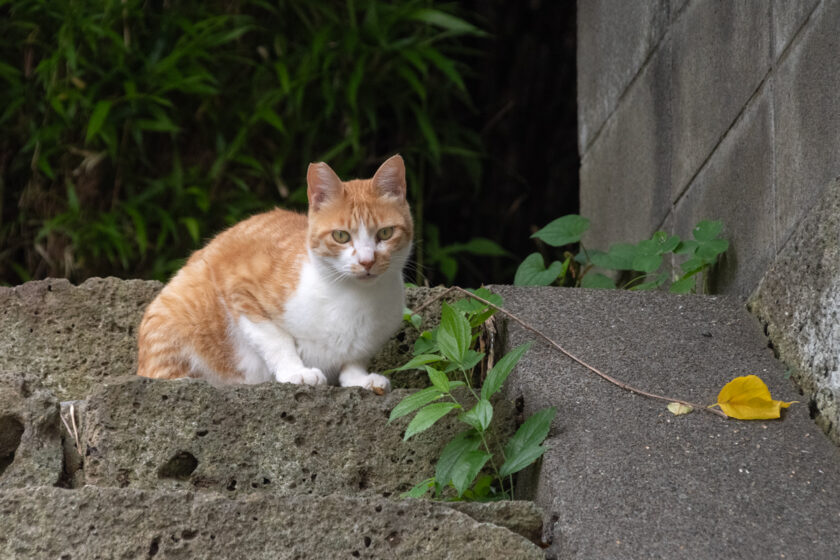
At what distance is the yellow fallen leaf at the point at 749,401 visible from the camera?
204cm

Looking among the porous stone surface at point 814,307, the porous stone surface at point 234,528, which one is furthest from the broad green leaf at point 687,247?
→ the porous stone surface at point 234,528

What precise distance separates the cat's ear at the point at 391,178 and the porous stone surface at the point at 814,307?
3.35 feet

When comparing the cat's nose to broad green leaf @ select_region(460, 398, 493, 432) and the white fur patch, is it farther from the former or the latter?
broad green leaf @ select_region(460, 398, 493, 432)

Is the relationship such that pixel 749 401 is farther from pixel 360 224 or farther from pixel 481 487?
pixel 360 224

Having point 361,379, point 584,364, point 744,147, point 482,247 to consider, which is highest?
point 744,147

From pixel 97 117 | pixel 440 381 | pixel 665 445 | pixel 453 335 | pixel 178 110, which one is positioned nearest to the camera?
pixel 665 445

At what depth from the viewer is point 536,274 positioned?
303cm

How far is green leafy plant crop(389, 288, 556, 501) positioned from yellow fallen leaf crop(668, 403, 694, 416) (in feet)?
0.79

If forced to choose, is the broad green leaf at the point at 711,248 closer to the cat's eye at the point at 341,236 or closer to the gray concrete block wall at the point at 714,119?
the gray concrete block wall at the point at 714,119

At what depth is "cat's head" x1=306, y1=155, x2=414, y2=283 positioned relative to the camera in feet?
8.71

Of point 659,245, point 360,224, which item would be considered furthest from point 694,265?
point 360,224

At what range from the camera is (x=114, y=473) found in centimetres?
205

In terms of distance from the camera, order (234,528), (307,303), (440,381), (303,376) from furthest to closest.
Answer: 1. (307,303)
2. (303,376)
3. (440,381)
4. (234,528)

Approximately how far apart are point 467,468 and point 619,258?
121 cm
